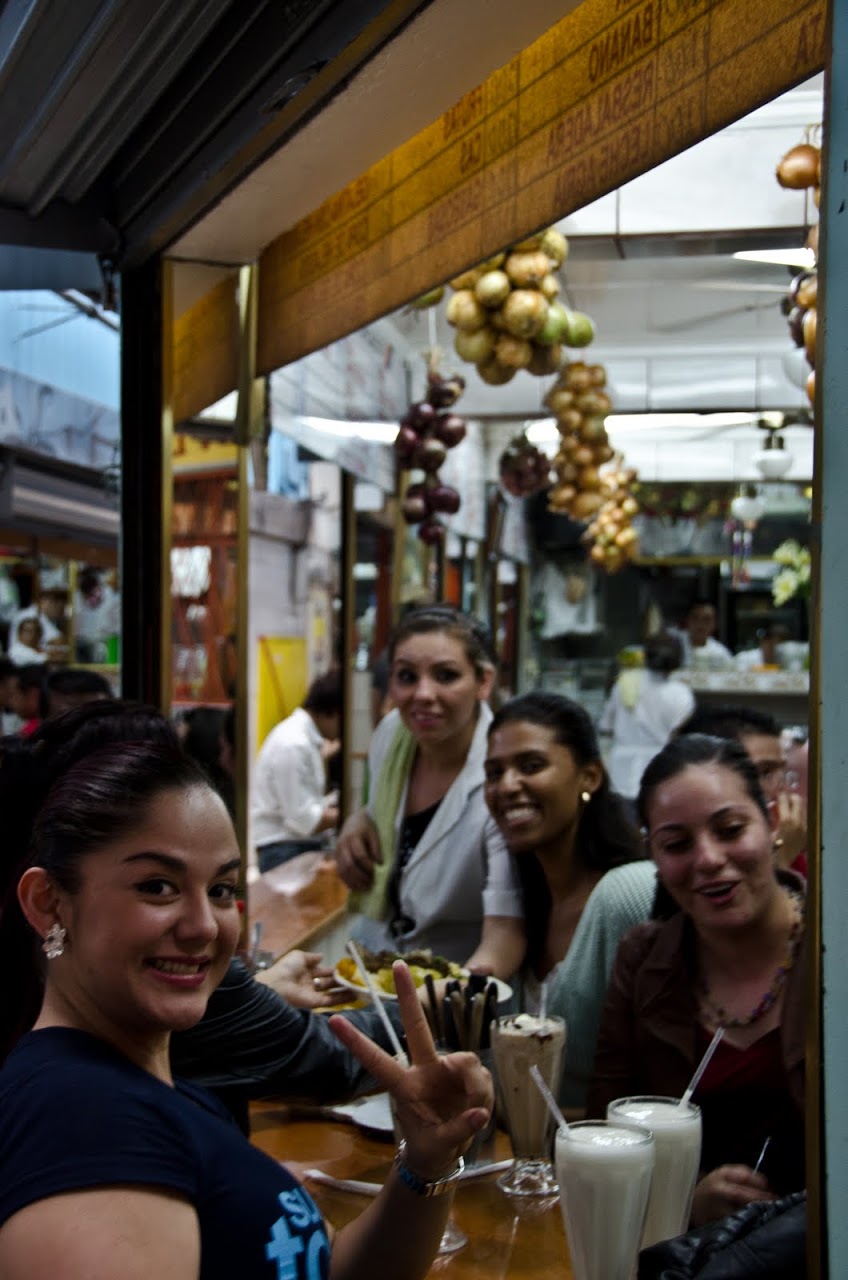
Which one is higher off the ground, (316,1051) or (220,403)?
(220,403)

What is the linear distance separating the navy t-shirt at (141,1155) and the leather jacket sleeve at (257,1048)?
2.43ft

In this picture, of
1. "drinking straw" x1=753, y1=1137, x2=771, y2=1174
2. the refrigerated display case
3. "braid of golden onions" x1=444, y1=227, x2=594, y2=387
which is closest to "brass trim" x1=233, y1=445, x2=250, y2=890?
"braid of golden onions" x1=444, y1=227, x2=594, y2=387

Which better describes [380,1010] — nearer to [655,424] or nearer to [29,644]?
[29,644]

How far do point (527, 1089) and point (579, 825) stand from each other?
102 centimetres

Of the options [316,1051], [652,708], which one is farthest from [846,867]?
[652,708]

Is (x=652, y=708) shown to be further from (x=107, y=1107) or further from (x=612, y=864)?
(x=107, y=1107)

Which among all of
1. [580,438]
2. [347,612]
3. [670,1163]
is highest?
[580,438]

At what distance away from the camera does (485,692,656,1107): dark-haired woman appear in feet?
9.37

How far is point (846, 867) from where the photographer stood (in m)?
1.12

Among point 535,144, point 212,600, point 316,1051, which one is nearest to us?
point 535,144

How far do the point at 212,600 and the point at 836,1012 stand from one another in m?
3.48

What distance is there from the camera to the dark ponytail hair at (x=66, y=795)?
141 centimetres

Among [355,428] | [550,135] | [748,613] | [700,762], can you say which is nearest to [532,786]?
[700,762]

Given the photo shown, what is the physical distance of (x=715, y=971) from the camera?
7.25 ft
